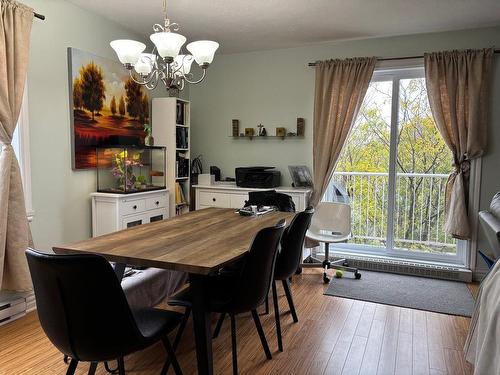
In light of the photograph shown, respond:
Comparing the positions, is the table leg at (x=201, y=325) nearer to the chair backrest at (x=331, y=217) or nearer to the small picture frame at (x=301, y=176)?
the chair backrest at (x=331, y=217)

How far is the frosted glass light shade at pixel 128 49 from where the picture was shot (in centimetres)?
212

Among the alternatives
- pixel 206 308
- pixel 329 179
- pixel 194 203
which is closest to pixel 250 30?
pixel 329 179

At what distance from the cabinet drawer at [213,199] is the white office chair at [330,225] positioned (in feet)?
3.23

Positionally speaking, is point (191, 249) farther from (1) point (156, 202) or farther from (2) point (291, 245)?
(1) point (156, 202)

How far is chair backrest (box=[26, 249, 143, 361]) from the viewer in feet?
4.33

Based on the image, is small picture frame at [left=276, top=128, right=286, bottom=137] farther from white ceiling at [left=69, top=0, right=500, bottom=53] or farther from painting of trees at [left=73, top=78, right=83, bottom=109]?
painting of trees at [left=73, top=78, right=83, bottom=109]

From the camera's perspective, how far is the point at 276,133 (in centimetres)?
434

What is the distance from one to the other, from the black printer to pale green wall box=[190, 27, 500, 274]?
30 cm

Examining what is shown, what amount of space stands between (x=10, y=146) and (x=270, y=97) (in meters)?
2.73

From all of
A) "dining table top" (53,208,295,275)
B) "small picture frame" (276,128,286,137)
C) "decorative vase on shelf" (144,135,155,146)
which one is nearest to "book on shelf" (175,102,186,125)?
"decorative vase on shelf" (144,135,155,146)

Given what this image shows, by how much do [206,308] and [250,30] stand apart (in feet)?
9.59

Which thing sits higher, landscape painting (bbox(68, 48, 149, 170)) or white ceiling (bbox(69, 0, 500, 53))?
white ceiling (bbox(69, 0, 500, 53))

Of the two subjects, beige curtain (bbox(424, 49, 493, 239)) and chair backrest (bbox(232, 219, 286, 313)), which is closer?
chair backrest (bbox(232, 219, 286, 313))

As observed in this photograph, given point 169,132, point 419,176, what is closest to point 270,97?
point 169,132
